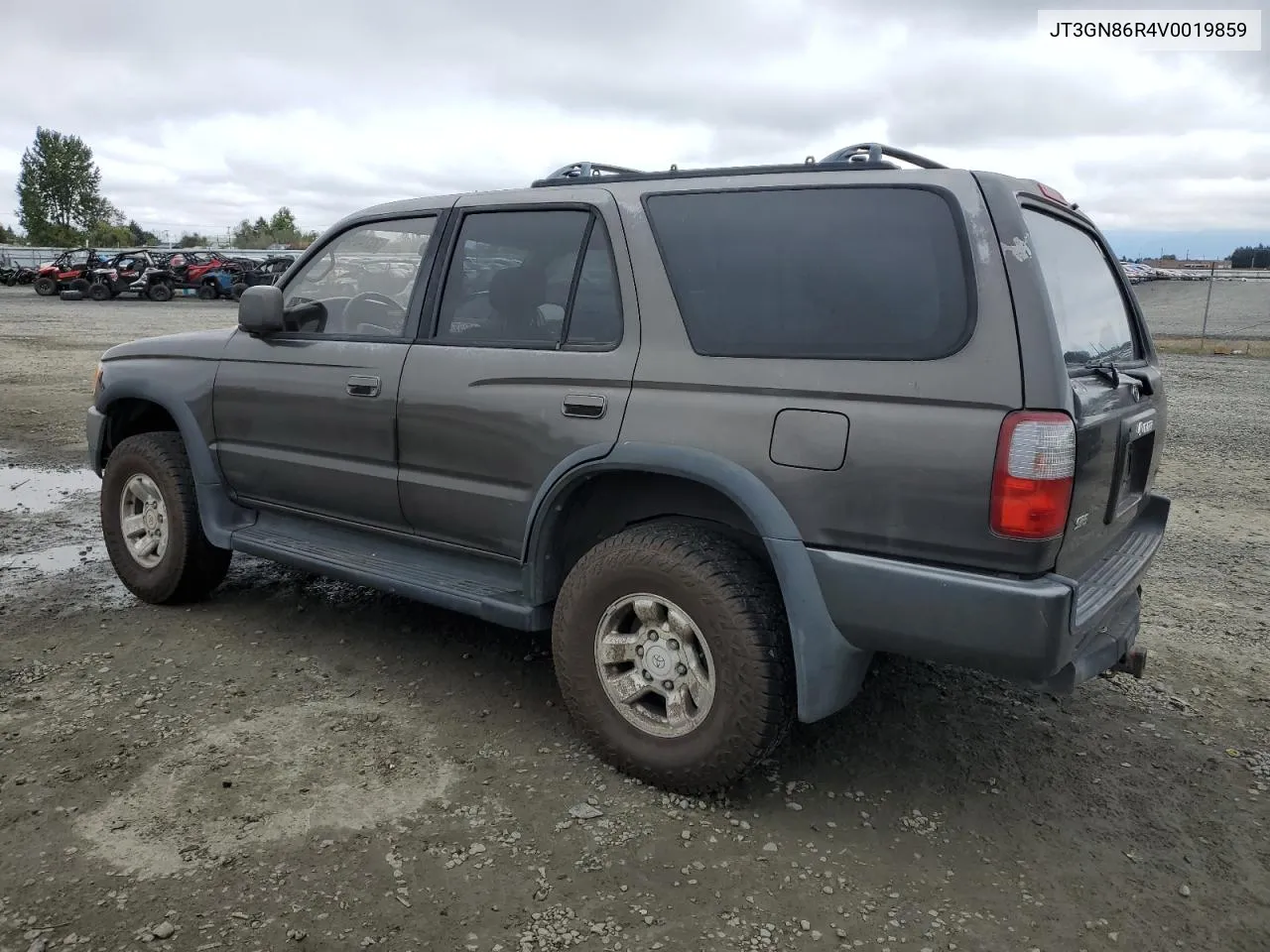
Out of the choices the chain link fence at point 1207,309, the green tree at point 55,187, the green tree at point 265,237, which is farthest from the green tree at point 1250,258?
the green tree at point 55,187

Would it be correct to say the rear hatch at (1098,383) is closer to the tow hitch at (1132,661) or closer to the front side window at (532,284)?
the tow hitch at (1132,661)

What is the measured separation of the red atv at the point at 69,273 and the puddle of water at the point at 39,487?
27.6 metres

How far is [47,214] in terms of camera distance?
275 ft

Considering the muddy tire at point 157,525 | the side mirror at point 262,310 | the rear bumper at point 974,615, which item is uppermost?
the side mirror at point 262,310

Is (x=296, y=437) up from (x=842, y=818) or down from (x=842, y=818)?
up

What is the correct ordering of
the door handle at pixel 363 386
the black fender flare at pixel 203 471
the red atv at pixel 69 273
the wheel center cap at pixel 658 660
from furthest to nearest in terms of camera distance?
the red atv at pixel 69 273 < the black fender flare at pixel 203 471 < the door handle at pixel 363 386 < the wheel center cap at pixel 658 660

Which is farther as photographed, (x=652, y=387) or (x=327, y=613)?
(x=327, y=613)

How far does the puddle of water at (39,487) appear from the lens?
642 cm

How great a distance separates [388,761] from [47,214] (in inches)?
3807

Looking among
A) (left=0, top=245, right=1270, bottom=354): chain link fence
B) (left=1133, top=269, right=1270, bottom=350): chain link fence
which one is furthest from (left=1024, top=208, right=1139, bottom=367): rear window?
(left=0, top=245, right=1270, bottom=354): chain link fence

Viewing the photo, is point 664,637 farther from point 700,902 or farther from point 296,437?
point 296,437

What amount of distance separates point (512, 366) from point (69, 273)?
33753 millimetres

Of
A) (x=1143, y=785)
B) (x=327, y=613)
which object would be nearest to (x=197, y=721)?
(x=327, y=613)

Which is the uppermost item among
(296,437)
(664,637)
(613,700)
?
(296,437)
